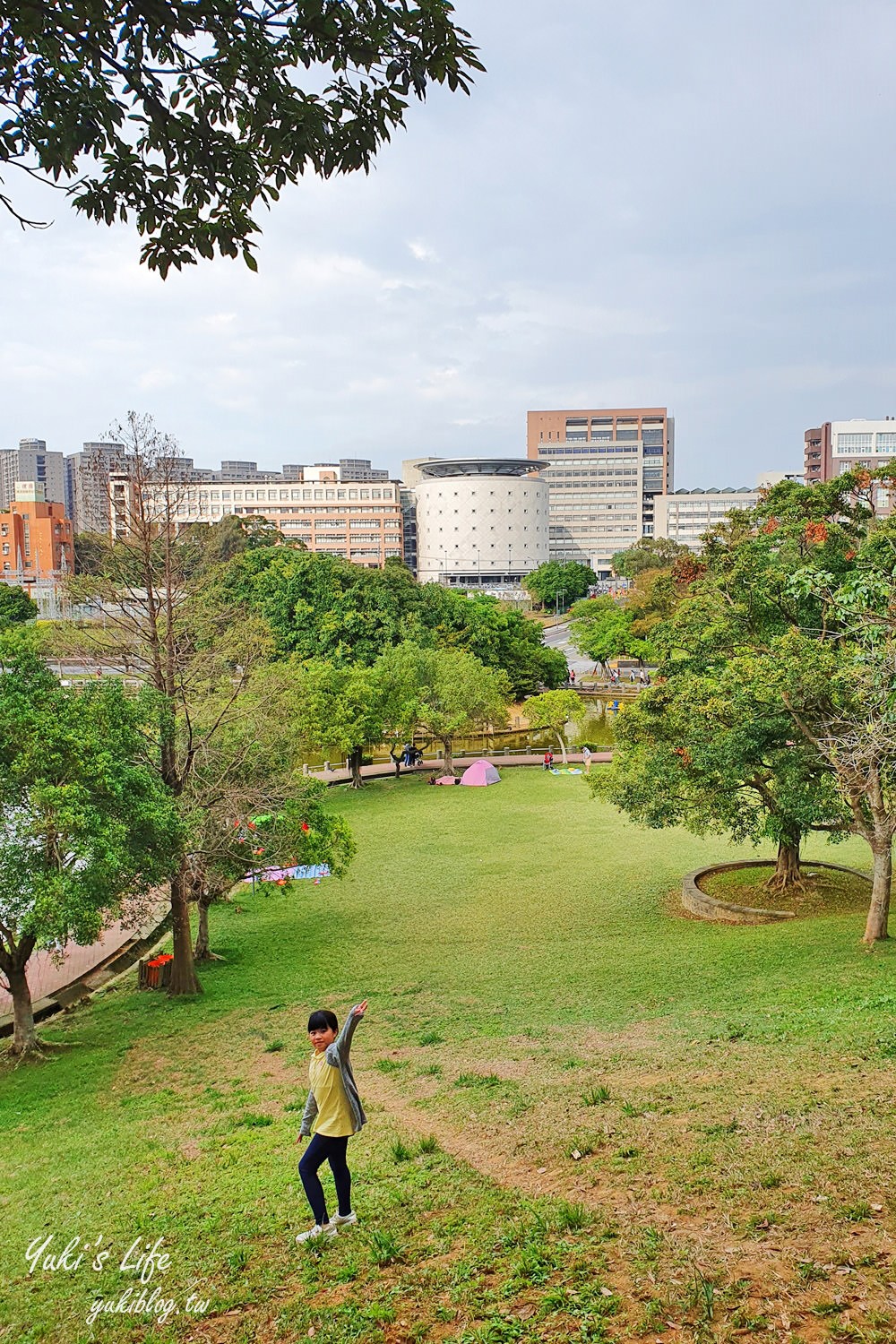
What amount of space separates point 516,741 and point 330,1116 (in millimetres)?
34550

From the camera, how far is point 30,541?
77.4 metres

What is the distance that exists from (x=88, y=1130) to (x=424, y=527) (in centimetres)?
11844

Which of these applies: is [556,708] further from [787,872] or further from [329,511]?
[329,511]

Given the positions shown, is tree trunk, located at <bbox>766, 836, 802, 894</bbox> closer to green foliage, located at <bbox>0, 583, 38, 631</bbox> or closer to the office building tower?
the office building tower

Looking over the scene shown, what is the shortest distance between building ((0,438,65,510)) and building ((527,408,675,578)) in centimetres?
10012

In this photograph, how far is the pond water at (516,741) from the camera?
3616 centimetres

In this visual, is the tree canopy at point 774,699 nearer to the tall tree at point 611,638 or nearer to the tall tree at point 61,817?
the tall tree at point 61,817

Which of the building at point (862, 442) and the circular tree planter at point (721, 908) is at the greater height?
the building at point (862, 442)

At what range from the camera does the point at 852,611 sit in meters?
7.53

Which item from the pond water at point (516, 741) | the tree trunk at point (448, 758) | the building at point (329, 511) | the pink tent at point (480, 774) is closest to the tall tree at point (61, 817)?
the pink tent at point (480, 774)

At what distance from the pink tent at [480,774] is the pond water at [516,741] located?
4.89 meters

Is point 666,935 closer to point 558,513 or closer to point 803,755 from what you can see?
point 803,755

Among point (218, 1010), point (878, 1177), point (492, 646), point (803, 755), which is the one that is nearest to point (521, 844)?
point (803, 755)

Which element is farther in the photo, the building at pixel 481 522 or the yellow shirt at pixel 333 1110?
the building at pixel 481 522
